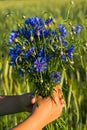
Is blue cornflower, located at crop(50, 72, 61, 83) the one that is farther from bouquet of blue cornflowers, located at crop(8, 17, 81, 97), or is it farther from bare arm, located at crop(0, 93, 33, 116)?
bare arm, located at crop(0, 93, 33, 116)

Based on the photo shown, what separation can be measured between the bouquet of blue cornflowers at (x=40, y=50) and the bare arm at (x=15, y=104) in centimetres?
5

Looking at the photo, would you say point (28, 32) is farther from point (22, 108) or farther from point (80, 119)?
point (80, 119)

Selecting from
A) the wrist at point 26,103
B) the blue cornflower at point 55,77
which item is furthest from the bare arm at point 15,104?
the blue cornflower at point 55,77

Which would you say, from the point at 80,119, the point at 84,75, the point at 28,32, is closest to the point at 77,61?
the point at 84,75

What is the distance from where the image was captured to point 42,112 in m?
1.55

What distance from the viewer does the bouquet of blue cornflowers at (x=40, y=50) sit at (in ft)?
5.38

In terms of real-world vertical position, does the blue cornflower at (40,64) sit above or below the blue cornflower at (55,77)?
above

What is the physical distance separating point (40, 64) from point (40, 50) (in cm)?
7

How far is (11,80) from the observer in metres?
2.99

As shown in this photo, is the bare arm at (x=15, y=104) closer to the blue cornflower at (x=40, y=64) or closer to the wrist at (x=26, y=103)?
the wrist at (x=26, y=103)

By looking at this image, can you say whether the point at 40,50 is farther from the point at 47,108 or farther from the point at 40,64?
the point at 47,108

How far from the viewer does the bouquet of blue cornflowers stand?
5.38 feet

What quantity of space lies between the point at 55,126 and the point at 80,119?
1112 millimetres

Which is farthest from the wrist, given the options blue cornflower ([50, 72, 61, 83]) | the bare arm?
blue cornflower ([50, 72, 61, 83])
